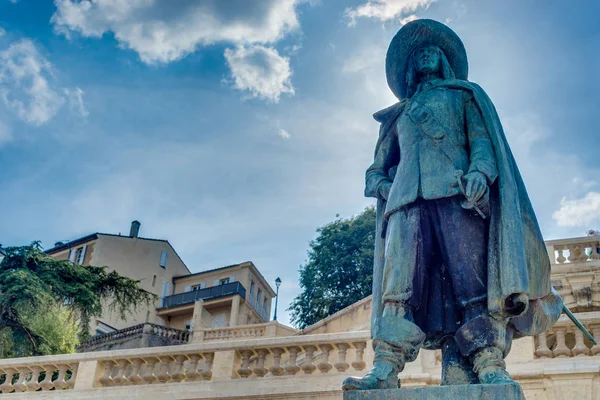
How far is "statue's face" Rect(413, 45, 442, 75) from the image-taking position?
5543 mm

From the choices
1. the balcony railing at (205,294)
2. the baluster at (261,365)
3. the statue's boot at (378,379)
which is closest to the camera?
the statue's boot at (378,379)

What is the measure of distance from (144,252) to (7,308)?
3700cm

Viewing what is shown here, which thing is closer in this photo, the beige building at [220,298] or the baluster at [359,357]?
the baluster at [359,357]

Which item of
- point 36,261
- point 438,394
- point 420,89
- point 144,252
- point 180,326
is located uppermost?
point 144,252

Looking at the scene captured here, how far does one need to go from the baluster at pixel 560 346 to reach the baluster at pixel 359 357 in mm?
2730

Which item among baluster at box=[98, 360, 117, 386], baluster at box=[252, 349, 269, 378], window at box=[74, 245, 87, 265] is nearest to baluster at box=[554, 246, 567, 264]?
baluster at box=[252, 349, 269, 378]

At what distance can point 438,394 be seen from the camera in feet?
13.0

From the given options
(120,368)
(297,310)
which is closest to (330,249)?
(297,310)

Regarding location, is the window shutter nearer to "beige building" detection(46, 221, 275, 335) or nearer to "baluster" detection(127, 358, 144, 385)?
"beige building" detection(46, 221, 275, 335)

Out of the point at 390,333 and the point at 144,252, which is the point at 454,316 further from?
the point at 144,252

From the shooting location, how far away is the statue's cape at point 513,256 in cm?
436

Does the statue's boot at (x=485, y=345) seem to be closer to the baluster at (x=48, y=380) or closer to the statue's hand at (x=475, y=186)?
the statue's hand at (x=475, y=186)

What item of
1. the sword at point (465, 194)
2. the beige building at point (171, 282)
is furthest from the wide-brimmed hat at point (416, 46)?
the beige building at point (171, 282)

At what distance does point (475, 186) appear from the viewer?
4.54 m
